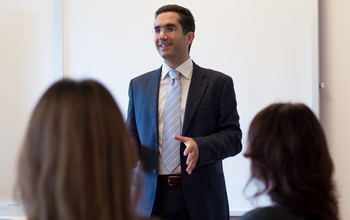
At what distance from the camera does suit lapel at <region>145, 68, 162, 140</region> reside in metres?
2.00

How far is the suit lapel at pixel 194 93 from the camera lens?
1.97 m

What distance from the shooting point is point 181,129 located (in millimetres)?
2000

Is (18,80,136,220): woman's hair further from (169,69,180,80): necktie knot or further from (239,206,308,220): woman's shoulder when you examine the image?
(169,69,180,80): necktie knot

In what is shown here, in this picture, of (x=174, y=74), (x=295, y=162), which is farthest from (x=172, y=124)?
(x=295, y=162)

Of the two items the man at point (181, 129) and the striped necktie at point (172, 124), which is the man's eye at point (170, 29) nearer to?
the man at point (181, 129)

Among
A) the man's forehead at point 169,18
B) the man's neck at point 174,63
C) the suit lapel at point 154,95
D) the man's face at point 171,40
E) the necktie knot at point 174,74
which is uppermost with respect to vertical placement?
the man's forehead at point 169,18

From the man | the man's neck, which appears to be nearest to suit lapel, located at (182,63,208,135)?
the man

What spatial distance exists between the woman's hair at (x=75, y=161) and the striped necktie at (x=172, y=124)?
1.13 m

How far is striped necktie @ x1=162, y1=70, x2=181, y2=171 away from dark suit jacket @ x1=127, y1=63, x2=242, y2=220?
5 centimetres

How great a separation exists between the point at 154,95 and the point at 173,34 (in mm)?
405

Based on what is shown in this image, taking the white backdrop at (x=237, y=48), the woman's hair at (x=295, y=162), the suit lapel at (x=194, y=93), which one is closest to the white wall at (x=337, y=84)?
the white backdrop at (x=237, y=48)

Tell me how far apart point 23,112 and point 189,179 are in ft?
6.25

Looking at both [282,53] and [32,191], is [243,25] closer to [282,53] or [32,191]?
[282,53]

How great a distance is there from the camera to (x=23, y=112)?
3.09 meters
